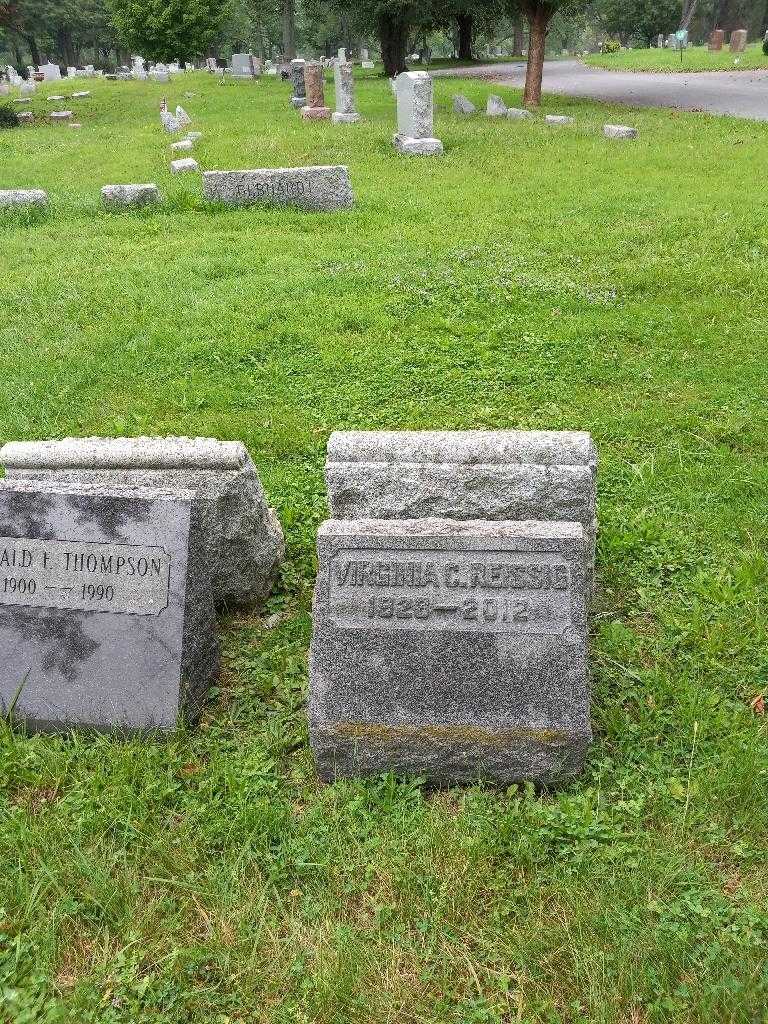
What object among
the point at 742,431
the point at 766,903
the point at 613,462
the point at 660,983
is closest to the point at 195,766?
the point at 660,983

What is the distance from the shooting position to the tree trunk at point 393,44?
32291 millimetres

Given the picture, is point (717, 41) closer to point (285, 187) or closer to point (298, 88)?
point (298, 88)

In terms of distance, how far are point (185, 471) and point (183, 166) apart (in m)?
12.5

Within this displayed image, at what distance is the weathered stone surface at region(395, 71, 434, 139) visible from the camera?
15633mm

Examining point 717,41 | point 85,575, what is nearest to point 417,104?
point 85,575

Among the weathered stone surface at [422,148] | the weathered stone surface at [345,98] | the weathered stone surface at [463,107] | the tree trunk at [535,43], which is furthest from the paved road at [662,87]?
the weathered stone surface at [345,98]

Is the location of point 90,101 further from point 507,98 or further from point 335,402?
point 335,402

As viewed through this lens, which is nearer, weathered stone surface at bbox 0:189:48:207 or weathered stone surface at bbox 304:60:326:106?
weathered stone surface at bbox 0:189:48:207

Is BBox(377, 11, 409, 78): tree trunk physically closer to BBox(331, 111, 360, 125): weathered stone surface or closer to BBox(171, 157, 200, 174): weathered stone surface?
BBox(331, 111, 360, 125): weathered stone surface

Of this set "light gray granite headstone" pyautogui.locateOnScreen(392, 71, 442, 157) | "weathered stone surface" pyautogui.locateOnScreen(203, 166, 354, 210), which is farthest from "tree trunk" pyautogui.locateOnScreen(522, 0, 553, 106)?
"weathered stone surface" pyautogui.locateOnScreen(203, 166, 354, 210)

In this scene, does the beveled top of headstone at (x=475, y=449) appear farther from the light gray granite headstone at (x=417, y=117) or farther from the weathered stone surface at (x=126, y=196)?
the light gray granite headstone at (x=417, y=117)

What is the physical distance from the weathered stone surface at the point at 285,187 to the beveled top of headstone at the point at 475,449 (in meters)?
8.81

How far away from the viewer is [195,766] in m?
3.29

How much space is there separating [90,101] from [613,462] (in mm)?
31648
